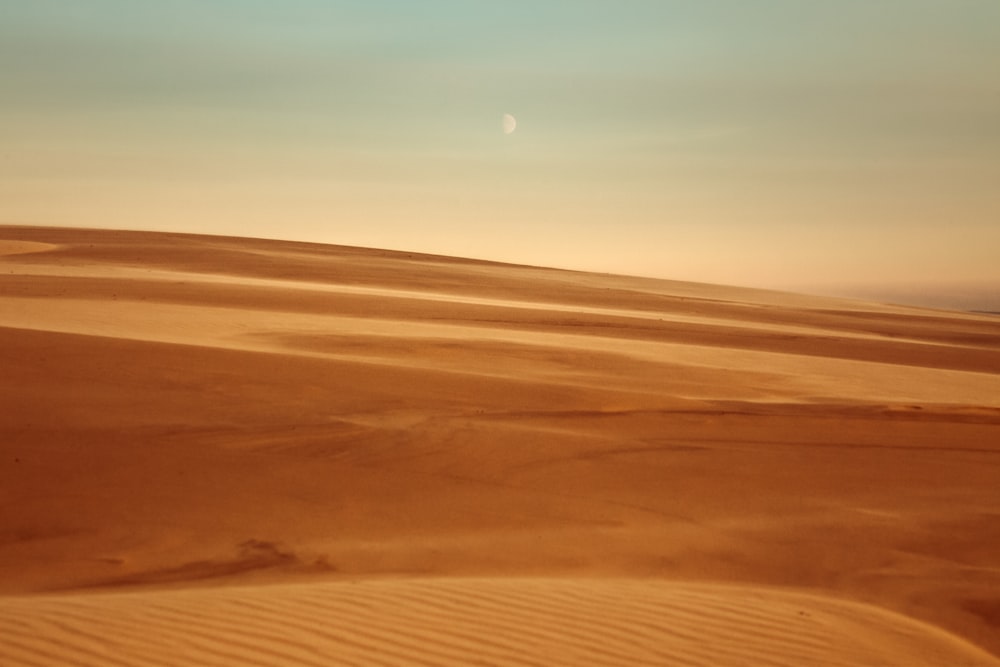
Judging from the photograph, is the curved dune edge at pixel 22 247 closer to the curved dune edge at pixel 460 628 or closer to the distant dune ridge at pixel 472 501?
the distant dune ridge at pixel 472 501

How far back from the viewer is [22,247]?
41.8 meters

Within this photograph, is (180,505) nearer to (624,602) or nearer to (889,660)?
(624,602)

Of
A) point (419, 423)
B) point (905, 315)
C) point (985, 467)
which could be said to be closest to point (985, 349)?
point (905, 315)

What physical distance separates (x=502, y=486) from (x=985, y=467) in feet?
19.2

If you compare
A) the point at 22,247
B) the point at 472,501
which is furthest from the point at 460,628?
the point at 22,247

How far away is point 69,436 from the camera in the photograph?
1112cm

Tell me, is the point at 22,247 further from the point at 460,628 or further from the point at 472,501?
the point at 460,628

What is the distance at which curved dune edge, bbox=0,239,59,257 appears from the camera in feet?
132

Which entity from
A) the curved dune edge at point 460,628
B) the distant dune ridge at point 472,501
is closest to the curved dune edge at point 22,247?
the distant dune ridge at point 472,501

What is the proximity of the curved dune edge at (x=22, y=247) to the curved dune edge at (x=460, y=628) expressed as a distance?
36628mm

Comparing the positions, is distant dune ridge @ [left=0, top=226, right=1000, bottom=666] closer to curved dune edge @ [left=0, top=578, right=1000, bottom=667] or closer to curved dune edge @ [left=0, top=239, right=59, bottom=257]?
curved dune edge @ [left=0, top=578, right=1000, bottom=667]

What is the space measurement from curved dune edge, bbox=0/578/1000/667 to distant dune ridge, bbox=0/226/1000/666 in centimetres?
2

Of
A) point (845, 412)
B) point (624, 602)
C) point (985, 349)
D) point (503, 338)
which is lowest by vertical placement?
point (624, 602)

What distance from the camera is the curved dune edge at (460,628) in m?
5.63
